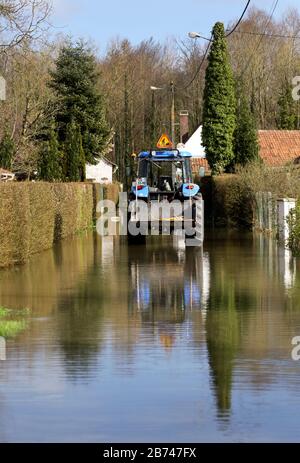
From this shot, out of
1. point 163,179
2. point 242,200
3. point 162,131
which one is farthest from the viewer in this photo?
point 162,131

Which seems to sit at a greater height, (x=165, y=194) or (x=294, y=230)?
(x=165, y=194)

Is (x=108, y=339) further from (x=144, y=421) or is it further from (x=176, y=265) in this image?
(x=176, y=265)

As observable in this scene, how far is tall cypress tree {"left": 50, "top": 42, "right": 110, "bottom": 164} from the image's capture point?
6125 centimetres

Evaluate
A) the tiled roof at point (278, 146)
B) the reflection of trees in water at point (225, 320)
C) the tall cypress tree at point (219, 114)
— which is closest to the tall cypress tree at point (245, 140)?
the tall cypress tree at point (219, 114)

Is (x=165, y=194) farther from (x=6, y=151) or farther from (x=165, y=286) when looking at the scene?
(x=6, y=151)

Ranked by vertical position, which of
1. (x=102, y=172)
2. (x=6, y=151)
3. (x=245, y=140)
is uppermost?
(x=245, y=140)

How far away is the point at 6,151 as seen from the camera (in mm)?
46969

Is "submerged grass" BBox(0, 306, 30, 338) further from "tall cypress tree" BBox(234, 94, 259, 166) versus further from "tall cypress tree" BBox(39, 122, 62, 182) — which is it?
"tall cypress tree" BBox(234, 94, 259, 166)

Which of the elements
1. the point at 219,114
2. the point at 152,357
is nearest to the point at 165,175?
the point at 219,114

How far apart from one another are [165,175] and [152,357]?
21.1 metres

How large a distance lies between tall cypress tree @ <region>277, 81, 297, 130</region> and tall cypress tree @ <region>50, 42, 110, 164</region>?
66.9 feet

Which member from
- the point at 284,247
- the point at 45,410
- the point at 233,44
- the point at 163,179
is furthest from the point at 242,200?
the point at 233,44

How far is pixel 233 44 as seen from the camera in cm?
7881
